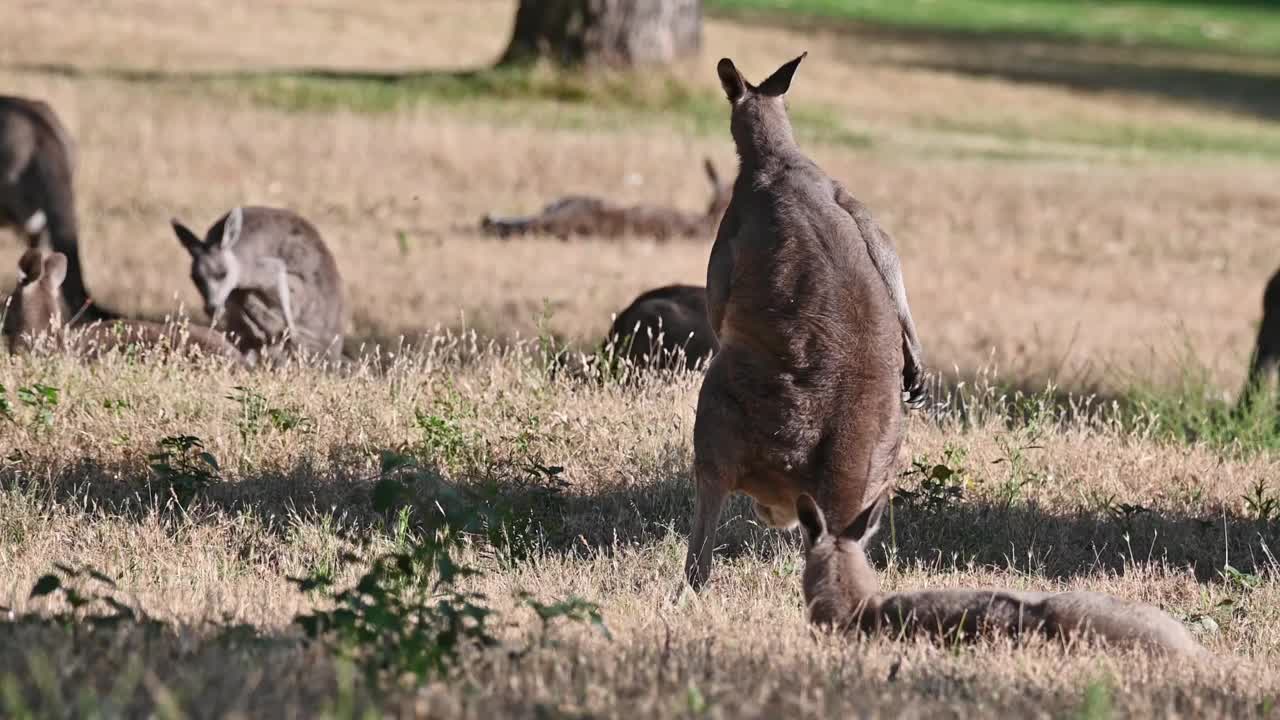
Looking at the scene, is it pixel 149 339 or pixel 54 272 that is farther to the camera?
pixel 54 272

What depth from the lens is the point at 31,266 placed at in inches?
380

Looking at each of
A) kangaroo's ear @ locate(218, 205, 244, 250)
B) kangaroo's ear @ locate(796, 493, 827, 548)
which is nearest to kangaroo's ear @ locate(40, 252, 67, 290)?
kangaroo's ear @ locate(218, 205, 244, 250)

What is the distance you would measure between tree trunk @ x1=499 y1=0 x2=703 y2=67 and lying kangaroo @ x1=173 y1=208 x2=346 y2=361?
1061 cm

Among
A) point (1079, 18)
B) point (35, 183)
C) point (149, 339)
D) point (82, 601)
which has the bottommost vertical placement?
point (1079, 18)

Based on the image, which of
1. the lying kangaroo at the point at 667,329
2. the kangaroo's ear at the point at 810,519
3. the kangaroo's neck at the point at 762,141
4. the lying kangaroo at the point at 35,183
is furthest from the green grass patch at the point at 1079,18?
the kangaroo's ear at the point at 810,519

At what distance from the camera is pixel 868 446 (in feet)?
19.5

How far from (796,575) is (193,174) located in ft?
34.4

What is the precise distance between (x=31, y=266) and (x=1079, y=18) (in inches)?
1787

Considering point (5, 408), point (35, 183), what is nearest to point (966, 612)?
point (5, 408)

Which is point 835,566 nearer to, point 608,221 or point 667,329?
point 667,329

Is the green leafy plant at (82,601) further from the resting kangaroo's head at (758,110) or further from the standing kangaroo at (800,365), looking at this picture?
the resting kangaroo's head at (758,110)

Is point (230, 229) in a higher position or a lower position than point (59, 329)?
higher

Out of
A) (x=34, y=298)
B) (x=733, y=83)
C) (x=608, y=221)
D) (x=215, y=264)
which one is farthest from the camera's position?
(x=608, y=221)

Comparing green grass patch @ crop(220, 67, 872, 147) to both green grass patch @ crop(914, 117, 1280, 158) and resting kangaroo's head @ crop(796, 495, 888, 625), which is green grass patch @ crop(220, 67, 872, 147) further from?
resting kangaroo's head @ crop(796, 495, 888, 625)
